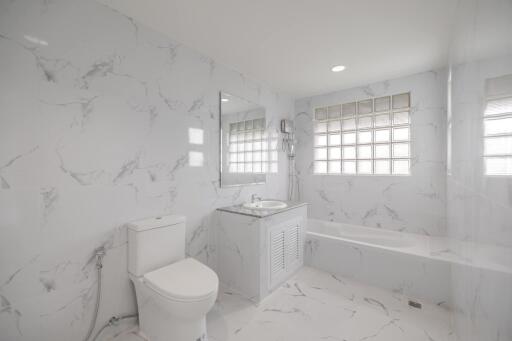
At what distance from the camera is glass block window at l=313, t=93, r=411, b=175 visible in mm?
2871

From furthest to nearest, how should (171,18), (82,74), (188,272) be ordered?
(171,18) → (188,272) → (82,74)

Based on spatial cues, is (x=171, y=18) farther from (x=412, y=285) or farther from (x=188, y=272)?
(x=412, y=285)

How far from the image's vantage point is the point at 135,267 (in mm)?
1617

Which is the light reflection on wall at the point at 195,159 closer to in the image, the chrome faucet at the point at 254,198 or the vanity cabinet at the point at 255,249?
the vanity cabinet at the point at 255,249

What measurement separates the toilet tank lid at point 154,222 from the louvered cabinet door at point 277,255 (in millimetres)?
932

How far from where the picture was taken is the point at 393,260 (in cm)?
223

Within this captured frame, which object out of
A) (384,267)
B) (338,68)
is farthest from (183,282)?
(338,68)

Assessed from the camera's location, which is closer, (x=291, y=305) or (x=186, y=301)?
(x=186, y=301)

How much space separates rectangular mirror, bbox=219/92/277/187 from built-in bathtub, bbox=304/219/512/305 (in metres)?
1.15

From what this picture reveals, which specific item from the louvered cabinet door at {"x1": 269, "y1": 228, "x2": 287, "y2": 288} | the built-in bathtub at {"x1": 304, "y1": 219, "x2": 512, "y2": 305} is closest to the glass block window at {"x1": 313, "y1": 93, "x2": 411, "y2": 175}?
the built-in bathtub at {"x1": 304, "y1": 219, "x2": 512, "y2": 305}

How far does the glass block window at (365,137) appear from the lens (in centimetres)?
287

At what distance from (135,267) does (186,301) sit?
561 mm

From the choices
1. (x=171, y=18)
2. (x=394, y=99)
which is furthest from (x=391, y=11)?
(x=171, y=18)

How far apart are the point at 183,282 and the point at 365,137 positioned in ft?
9.62
